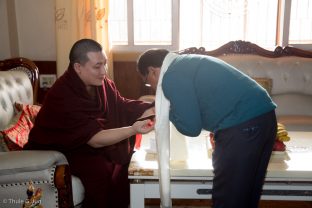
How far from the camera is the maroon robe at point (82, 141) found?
6.07ft

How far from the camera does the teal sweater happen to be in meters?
1.35

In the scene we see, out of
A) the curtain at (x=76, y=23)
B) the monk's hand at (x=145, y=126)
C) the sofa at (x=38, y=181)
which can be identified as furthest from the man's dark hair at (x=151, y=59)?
the curtain at (x=76, y=23)

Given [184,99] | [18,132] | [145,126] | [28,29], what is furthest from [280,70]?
[28,29]

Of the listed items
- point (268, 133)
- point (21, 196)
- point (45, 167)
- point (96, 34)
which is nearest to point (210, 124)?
point (268, 133)

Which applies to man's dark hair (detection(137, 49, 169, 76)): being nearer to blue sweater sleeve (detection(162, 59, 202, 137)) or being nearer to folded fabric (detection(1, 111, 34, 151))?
blue sweater sleeve (detection(162, 59, 202, 137))

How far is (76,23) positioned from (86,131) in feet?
5.44

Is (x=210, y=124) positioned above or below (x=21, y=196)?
above

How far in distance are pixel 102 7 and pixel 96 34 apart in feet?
0.83

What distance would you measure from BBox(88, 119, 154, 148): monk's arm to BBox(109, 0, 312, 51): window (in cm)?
187

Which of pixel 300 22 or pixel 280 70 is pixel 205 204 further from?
pixel 300 22

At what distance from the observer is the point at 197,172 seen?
5.48 feet

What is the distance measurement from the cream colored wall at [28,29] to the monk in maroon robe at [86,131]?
1.71 m

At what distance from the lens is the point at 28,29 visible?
3.49m

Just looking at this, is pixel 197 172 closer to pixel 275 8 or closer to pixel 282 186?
pixel 282 186
